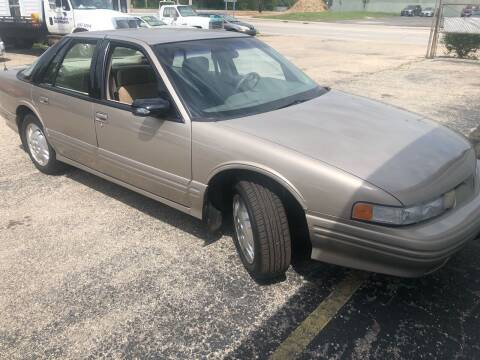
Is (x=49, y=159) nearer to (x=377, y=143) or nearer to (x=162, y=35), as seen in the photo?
(x=162, y=35)

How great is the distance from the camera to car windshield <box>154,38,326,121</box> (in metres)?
3.29

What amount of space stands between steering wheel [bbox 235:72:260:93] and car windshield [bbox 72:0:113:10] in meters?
12.7

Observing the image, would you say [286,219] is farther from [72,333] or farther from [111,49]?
[111,49]

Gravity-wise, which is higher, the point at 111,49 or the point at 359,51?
the point at 111,49

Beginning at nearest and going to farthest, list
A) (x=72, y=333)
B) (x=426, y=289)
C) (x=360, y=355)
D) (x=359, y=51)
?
(x=360, y=355) < (x=72, y=333) < (x=426, y=289) < (x=359, y=51)

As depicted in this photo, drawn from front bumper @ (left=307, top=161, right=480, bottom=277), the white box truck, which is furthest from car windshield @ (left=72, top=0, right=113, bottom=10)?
front bumper @ (left=307, top=161, right=480, bottom=277)

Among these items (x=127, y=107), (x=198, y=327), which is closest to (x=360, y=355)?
(x=198, y=327)

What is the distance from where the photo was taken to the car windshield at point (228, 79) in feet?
10.8

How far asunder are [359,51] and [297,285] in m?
17.5

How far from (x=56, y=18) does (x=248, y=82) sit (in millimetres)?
13169

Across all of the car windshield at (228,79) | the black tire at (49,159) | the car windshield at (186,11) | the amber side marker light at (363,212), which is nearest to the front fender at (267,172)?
the amber side marker light at (363,212)

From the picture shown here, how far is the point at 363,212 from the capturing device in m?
2.46

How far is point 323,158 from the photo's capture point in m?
2.65

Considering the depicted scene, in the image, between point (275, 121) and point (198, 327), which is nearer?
point (198, 327)
